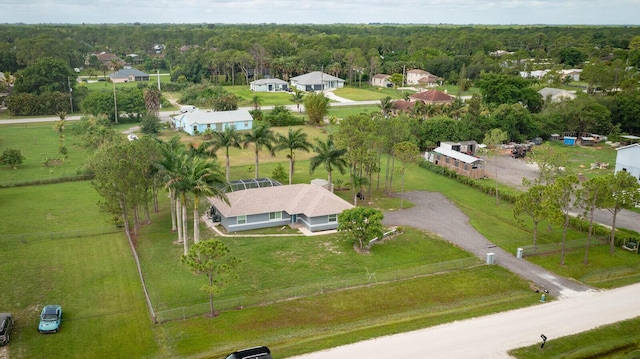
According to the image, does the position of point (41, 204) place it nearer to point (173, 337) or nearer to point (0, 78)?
point (173, 337)

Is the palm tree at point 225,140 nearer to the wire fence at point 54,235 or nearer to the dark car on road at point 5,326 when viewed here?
the wire fence at point 54,235

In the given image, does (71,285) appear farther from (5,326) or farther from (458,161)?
(458,161)

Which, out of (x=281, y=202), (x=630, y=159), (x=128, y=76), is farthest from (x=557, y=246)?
(x=128, y=76)

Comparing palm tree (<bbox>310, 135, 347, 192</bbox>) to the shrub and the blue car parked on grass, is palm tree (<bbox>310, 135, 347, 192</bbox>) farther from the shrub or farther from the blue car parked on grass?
the shrub

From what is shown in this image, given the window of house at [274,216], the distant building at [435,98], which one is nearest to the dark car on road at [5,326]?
the window of house at [274,216]

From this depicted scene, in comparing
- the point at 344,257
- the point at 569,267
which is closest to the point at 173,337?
the point at 344,257

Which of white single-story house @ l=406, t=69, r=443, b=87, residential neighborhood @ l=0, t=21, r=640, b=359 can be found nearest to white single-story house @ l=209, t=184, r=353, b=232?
residential neighborhood @ l=0, t=21, r=640, b=359
